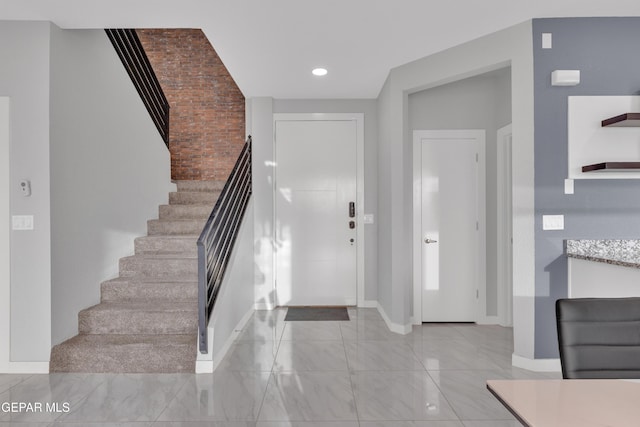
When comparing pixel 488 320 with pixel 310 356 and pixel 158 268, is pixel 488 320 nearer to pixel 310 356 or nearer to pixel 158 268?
pixel 310 356

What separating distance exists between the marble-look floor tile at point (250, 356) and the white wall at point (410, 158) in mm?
1376

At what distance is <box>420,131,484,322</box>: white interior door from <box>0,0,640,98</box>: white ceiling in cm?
114

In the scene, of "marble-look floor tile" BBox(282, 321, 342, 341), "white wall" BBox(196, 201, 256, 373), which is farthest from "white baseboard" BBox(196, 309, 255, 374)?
"marble-look floor tile" BBox(282, 321, 342, 341)

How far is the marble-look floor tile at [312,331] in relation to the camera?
3881mm

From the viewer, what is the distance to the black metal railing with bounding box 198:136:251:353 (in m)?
2.93

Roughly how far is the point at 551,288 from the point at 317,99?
3.47 meters

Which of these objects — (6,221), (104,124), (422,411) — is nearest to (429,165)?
(422,411)

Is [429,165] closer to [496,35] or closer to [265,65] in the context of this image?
[496,35]

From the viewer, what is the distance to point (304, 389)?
8.93 ft

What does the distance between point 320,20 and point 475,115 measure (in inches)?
87.8

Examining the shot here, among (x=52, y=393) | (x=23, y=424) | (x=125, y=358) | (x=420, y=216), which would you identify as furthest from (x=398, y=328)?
(x=23, y=424)

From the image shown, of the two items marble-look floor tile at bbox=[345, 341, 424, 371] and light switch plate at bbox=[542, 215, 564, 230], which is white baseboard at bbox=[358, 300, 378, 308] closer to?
marble-look floor tile at bbox=[345, 341, 424, 371]

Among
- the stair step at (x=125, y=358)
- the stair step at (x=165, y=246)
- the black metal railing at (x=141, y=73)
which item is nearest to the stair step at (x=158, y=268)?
the stair step at (x=165, y=246)

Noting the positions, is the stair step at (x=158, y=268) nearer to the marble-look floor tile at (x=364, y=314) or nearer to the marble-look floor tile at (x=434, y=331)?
the marble-look floor tile at (x=364, y=314)
